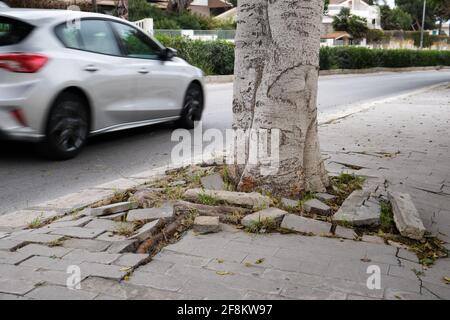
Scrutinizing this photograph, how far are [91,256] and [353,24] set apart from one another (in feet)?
178

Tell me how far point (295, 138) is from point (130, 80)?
3375 millimetres

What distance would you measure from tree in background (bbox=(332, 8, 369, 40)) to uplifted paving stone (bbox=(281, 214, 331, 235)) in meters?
53.0

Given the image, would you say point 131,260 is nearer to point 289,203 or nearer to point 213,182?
point 289,203

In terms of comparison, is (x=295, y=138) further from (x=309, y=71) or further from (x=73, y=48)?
(x=73, y=48)

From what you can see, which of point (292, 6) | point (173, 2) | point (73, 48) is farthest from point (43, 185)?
point (173, 2)

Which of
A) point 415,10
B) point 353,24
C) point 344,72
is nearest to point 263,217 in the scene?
point 344,72

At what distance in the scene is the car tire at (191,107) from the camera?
877 centimetres

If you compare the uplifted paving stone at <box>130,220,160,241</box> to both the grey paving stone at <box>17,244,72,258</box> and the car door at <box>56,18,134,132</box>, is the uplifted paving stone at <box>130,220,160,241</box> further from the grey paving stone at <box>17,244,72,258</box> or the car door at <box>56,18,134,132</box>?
the car door at <box>56,18,134,132</box>

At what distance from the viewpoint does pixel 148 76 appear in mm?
7684

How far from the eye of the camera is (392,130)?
30.5ft

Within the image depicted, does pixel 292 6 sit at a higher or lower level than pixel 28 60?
higher

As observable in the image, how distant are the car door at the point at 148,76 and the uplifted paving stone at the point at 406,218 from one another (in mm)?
4034

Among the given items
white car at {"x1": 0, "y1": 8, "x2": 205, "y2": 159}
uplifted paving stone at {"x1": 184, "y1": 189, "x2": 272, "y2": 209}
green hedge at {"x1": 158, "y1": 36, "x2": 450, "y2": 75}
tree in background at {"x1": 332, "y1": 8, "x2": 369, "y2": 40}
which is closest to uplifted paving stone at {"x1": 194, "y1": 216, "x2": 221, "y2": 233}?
uplifted paving stone at {"x1": 184, "y1": 189, "x2": 272, "y2": 209}
